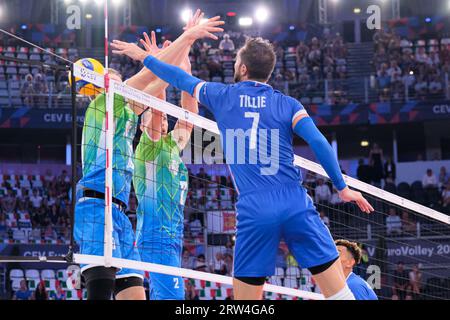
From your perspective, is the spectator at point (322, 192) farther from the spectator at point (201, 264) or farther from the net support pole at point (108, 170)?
the net support pole at point (108, 170)

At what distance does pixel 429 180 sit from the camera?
23.2 metres

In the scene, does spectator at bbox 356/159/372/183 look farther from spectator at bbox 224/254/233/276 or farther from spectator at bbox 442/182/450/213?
spectator at bbox 224/254/233/276

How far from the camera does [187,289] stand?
56.2 ft

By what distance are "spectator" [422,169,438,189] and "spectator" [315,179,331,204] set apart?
324 centimetres

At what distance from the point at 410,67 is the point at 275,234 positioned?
71.1 ft

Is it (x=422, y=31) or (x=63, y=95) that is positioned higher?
(x=422, y=31)

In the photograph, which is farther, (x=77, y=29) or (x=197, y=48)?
(x=77, y=29)

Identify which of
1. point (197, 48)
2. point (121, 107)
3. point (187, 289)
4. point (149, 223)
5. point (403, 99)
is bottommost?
point (187, 289)

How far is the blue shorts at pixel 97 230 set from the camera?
19.2ft

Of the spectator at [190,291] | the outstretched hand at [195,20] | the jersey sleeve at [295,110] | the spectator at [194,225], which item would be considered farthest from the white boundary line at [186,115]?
the spectator at [194,225]

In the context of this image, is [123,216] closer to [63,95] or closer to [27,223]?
[27,223]

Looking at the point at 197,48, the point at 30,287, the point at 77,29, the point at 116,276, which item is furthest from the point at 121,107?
the point at 77,29

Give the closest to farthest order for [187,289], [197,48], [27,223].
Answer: [187,289]
[27,223]
[197,48]

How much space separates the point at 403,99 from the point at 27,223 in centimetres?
1230
